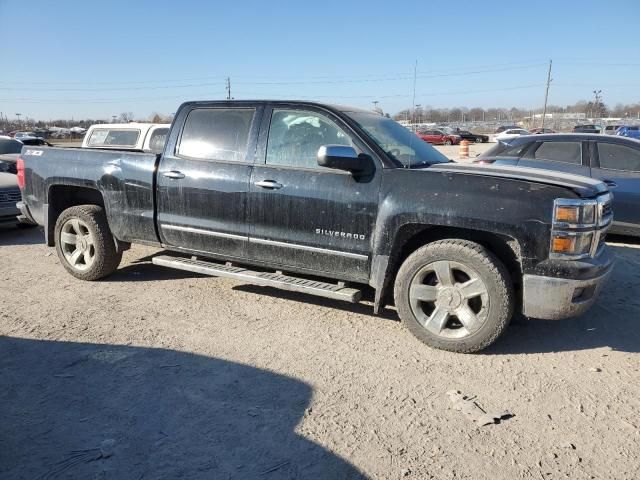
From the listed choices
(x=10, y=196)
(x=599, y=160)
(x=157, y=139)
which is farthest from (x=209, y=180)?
(x=599, y=160)

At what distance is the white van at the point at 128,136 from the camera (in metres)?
5.98

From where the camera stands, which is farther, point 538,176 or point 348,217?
point 348,217

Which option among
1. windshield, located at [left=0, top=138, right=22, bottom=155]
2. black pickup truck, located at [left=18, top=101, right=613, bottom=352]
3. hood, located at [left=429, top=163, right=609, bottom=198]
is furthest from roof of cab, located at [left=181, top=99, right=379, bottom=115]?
windshield, located at [left=0, top=138, right=22, bottom=155]

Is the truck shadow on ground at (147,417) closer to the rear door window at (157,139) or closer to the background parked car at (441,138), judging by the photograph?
the rear door window at (157,139)

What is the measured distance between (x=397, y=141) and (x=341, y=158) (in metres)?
0.92

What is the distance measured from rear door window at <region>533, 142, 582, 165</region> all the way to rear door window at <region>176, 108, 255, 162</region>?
4.79 m

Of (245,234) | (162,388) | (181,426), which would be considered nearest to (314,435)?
(181,426)

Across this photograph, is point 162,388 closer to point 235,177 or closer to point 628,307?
point 235,177

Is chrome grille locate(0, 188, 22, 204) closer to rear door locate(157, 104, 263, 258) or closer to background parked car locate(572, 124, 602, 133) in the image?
rear door locate(157, 104, 263, 258)

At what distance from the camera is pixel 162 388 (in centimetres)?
324

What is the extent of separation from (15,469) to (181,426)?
0.81 metres

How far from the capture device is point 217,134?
188 inches

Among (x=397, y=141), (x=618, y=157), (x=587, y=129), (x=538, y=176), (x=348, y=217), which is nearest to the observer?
(x=538, y=176)

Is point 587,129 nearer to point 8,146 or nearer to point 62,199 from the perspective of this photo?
point 8,146
